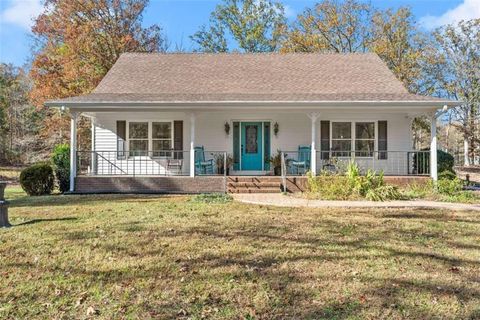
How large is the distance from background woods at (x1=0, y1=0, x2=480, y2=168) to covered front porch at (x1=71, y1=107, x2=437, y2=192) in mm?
9155

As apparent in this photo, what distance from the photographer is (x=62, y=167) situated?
1396 cm

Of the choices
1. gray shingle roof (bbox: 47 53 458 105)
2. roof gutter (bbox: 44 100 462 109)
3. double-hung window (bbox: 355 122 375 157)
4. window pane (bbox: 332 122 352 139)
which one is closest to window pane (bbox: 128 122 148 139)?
gray shingle roof (bbox: 47 53 458 105)

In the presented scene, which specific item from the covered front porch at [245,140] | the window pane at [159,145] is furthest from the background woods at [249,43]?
the window pane at [159,145]

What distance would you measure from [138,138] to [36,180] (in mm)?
3810

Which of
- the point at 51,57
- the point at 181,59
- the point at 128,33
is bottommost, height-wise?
the point at 181,59

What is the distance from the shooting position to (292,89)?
1538 cm

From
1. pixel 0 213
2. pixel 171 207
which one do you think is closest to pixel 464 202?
pixel 171 207

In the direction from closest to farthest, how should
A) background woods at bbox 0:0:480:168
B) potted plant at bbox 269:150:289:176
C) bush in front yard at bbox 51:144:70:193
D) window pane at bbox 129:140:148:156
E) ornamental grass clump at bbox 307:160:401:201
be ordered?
ornamental grass clump at bbox 307:160:401:201
bush in front yard at bbox 51:144:70:193
potted plant at bbox 269:150:289:176
window pane at bbox 129:140:148:156
background woods at bbox 0:0:480:168

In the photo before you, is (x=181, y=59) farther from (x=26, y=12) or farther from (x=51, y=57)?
(x=26, y=12)

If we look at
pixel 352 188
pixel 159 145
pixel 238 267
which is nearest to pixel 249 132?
pixel 159 145

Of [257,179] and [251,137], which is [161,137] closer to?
[251,137]

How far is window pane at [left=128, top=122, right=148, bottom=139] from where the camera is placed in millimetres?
15352

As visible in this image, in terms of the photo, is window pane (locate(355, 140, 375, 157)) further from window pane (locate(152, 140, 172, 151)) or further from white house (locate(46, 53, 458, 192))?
window pane (locate(152, 140, 172, 151))

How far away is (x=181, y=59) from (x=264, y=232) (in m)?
13.6
